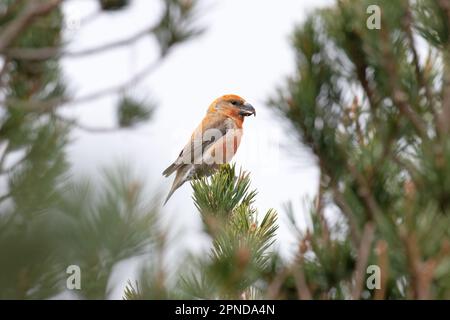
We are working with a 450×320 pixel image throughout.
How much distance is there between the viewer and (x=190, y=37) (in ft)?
13.1

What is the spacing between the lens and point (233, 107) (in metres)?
7.03

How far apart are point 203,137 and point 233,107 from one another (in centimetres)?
53

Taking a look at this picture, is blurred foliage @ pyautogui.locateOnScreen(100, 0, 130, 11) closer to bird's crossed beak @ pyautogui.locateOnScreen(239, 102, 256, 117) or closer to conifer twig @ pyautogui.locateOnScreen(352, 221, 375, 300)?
bird's crossed beak @ pyautogui.locateOnScreen(239, 102, 256, 117)

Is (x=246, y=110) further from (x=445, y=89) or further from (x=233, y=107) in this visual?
(x=445, y=89)

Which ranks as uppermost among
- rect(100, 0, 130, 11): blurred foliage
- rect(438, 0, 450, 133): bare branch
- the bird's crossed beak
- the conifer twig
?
the bird's crossed beak

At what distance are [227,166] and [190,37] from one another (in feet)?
3.15

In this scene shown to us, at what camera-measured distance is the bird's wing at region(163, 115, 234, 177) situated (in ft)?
20.0

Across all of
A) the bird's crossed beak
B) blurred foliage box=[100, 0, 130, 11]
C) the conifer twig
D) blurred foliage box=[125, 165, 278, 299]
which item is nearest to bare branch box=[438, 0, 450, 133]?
the conifer twig

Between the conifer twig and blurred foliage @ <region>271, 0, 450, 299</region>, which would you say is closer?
blurred foliage @ <region>271, 0, 450, 299</region>

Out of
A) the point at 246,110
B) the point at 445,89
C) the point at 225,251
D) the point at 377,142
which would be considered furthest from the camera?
the point at 246,110

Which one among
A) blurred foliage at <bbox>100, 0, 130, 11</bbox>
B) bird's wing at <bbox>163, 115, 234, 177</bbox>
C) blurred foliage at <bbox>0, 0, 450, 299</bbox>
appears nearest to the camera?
blurred foliage at <bbox>0, 0, 450, 299</bbox>

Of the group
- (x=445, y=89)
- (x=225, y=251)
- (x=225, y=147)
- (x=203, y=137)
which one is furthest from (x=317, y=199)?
(x=203, y=137)

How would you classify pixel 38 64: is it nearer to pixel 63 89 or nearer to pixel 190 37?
pixel 63 89

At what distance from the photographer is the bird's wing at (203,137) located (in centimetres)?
608
